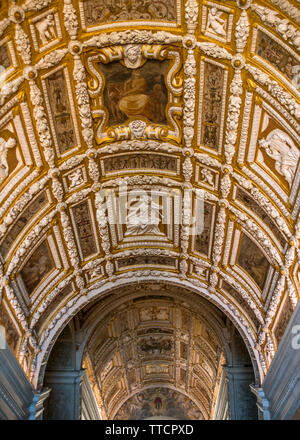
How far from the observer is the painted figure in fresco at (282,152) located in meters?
8.53

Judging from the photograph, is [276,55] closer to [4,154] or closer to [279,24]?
[279,24]

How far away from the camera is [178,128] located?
400 inches

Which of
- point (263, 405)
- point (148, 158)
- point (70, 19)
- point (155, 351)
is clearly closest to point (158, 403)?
point (155, 351)

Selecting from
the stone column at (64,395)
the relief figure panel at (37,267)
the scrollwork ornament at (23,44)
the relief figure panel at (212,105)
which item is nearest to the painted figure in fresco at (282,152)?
the relief figure panel at (212,105)

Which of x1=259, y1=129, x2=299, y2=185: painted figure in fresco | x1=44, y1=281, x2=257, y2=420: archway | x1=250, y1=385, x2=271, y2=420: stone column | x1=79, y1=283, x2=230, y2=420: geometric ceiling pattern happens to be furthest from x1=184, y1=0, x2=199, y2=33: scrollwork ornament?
x1=79, y1=283, x2=230, y2=420: geometric ceiling pattern

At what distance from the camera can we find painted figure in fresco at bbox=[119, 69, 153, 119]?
926 centimetres

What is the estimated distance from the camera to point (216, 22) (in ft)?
25.9

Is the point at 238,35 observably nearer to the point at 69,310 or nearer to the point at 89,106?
the point at 89,106

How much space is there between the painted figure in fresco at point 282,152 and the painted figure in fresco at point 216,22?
7.21 ft

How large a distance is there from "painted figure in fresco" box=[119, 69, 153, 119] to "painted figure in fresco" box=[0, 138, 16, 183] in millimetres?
2526

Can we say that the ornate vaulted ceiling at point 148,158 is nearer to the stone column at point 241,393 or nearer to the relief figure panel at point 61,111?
the relief figure panel at point 61,111

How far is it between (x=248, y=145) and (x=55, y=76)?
4.30 meters

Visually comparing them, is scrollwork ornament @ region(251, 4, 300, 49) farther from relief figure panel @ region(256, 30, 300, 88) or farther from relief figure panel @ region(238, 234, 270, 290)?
relief figure panel @ region(238, 234, 270, 290)

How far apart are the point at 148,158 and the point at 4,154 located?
3.75 m
